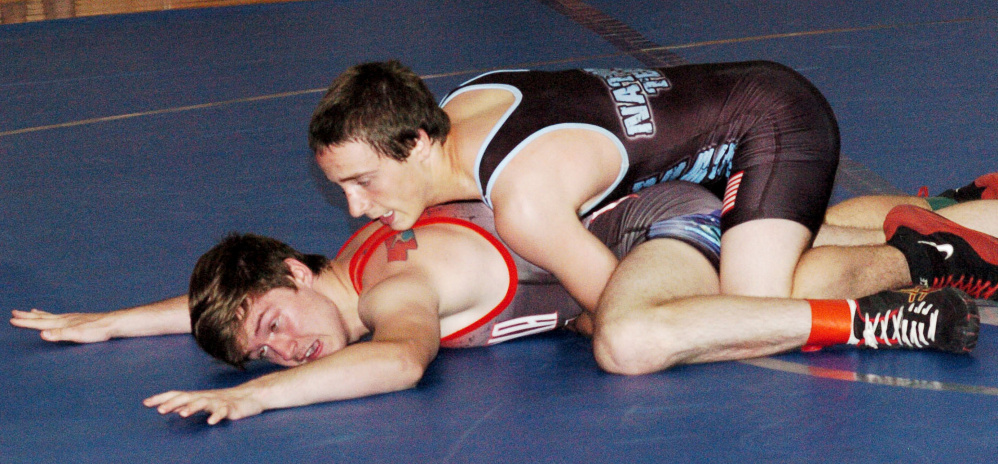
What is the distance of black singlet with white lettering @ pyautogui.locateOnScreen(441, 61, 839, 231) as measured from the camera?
3211 millimetres

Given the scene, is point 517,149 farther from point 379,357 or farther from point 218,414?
point 218,414

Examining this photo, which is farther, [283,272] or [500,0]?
[500,0]

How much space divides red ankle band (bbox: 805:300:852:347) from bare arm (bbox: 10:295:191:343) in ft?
6.02

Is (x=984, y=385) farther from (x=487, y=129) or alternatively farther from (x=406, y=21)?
(x=406, y=21)

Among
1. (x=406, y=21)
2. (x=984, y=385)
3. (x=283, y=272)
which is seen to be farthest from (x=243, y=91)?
(x=984, y=385)

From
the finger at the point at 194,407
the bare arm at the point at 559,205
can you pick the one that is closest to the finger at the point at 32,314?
the finger at the point at 194,407

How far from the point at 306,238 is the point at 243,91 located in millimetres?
2319

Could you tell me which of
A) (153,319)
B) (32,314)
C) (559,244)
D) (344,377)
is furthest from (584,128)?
(32,314)

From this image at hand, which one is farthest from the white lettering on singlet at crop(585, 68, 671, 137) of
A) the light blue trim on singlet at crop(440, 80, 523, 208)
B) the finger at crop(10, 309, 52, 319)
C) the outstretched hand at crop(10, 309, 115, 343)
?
the finger at crop(10, 309, 52, 319)

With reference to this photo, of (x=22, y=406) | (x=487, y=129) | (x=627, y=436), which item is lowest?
(x=22, y=406)

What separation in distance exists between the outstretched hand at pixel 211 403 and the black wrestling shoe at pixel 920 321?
158 centimetres

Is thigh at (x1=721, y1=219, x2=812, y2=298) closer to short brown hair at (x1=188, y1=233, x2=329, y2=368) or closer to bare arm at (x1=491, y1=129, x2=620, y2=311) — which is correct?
bare arm at (x1=491, y1=129, x2=620, y2=311)

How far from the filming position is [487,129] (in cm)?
313

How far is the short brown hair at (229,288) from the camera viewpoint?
3.04 m
